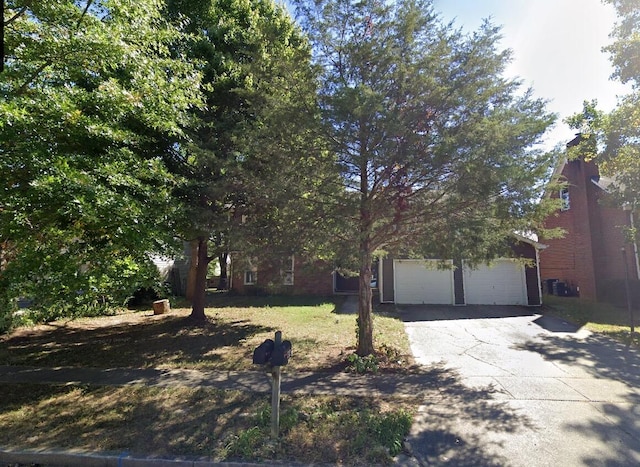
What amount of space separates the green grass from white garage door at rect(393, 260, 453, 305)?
13.2 ft

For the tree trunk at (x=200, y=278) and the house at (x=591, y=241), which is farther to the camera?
the house at (x=591, y=241)

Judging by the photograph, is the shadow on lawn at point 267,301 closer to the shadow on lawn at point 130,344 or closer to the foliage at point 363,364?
the shadow on lawn at point 130,344

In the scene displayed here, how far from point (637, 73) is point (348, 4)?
10.0 meters

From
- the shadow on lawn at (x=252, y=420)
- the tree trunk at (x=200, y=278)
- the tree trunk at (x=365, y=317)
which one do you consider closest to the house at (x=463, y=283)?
the tree trunk at (x=200, y=278)

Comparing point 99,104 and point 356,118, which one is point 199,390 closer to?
point 99,104

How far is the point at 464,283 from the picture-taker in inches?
640

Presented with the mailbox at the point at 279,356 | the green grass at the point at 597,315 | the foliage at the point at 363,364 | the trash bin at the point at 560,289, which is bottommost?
the foliage at the point at 363,364

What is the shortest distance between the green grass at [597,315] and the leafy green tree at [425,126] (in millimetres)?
6874

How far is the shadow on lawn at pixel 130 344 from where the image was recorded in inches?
298

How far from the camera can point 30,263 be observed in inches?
174

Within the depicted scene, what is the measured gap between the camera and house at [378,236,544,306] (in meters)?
16.1

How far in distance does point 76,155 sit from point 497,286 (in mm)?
16522

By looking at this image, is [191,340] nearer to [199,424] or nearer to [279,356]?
[199,424]

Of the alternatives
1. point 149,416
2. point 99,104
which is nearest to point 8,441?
point 149,416
